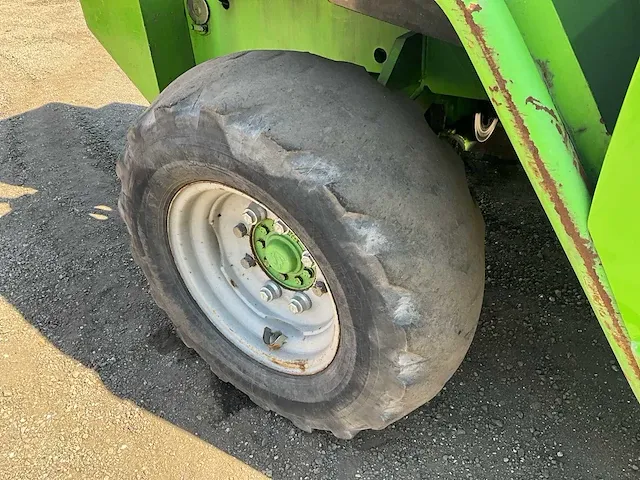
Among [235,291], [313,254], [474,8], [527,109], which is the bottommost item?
[235,291]

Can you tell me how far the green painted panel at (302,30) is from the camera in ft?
6.70

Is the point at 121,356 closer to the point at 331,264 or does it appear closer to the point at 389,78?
the point at 331,264

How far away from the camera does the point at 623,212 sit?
107cm

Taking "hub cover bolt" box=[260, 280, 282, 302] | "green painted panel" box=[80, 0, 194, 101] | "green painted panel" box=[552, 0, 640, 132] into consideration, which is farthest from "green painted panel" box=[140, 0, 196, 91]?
"green painted panel" box=[552, 0, 640, 132]

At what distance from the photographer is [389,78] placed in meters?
1.91

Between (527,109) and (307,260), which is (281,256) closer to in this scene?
(307,260)

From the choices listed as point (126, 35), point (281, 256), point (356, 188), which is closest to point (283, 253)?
point (281, 256)

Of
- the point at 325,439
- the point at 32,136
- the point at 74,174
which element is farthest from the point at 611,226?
the point at 32,136

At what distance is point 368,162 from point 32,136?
3.07m

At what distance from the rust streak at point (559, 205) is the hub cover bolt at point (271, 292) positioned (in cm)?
113

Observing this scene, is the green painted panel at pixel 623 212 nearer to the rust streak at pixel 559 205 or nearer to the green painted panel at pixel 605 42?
the rust streak at pixel 559 205

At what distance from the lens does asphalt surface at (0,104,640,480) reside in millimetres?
2070

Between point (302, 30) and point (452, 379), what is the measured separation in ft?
4.28

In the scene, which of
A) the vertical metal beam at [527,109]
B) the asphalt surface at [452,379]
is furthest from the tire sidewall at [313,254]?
the vertical metal beam at [527,109]
